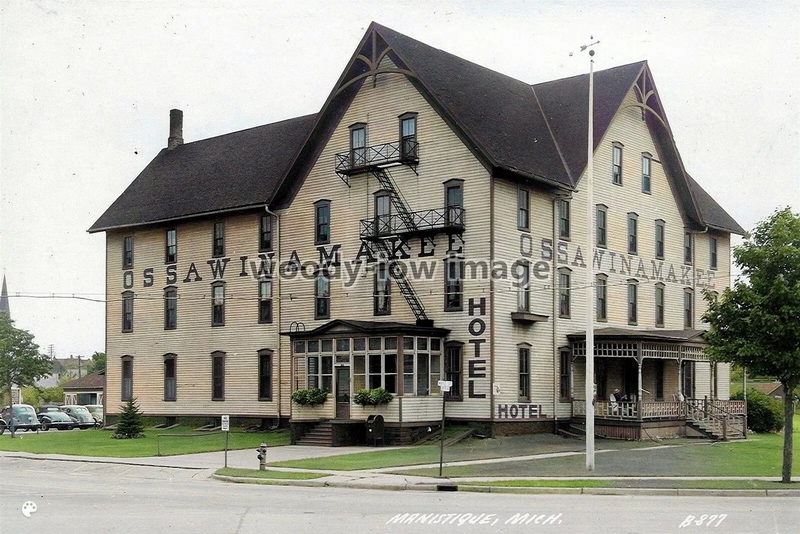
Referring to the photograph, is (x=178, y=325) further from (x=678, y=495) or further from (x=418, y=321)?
(x=678, y=495)

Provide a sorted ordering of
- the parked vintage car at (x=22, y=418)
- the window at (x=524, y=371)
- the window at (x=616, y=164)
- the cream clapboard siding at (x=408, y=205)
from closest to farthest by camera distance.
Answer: the cream clapboard siding at (x=408, y=205), the window at (x=524, y=371), the window at (x=616, y=164), the parked vintage car at (x=22, y=418)

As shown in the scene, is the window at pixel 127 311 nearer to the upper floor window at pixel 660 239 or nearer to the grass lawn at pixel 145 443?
the grass lawn at pixel 145 443

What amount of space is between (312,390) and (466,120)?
475 inches

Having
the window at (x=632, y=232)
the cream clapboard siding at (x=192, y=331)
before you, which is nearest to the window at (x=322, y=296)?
the cream clapboard siding at (x=192, y=331)

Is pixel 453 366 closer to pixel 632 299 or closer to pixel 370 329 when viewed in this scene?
pixel 370 329

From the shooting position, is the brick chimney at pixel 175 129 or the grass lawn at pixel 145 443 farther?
the brick chimney at pixel 175 129

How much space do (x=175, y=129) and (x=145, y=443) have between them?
2269cm

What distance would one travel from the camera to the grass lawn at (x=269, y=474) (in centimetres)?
2661

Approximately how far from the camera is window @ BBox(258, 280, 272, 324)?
154 ft

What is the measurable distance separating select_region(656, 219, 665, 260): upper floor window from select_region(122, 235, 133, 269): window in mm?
26145

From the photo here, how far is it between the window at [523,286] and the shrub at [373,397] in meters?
6.20

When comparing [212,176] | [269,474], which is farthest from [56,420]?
[269,474]

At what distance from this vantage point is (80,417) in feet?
218

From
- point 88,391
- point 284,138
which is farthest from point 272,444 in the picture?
point 88,391
